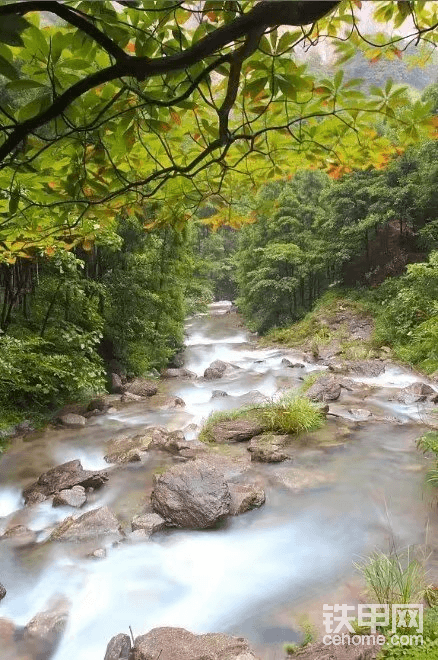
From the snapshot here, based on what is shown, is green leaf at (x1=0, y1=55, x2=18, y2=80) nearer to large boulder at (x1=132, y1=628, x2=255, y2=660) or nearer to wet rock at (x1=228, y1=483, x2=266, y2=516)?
large boulder at (x1=132, y1=628, x2=255, y2=660)

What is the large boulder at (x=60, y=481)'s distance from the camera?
5.80 meters

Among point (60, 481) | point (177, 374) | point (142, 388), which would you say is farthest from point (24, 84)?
point (177, 374)

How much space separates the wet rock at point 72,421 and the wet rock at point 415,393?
6981mm

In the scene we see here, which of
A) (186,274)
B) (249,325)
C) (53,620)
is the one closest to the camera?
(53,620)

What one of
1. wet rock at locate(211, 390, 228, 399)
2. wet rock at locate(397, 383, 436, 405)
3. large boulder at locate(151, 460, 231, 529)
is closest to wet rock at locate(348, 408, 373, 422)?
wet rock at locate(397, 383, 436, 405)

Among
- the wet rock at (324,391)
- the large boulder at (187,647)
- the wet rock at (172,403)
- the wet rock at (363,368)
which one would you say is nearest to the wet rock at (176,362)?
the wet rock at (172,403)

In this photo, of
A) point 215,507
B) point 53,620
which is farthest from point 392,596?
point 53,620

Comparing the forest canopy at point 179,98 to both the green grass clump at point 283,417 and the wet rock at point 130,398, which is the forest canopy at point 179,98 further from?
the wet rock at point 130,398

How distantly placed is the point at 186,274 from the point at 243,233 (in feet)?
37.8

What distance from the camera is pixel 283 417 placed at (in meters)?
7.86

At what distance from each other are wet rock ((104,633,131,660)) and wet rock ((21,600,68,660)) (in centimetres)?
54

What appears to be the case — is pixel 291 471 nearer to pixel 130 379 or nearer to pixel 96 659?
pixel 96 659

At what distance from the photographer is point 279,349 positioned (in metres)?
19.1

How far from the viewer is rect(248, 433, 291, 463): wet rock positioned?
665 centimetres
